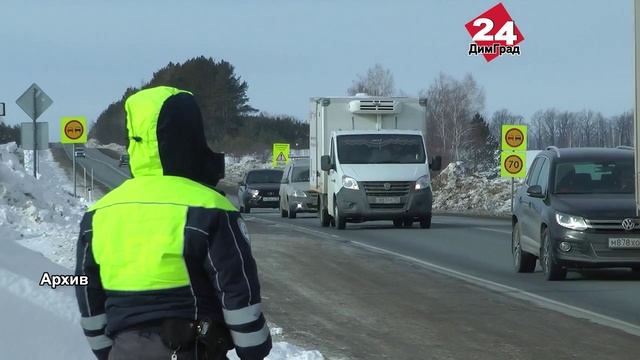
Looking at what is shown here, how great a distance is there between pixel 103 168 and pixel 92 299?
85324 mm

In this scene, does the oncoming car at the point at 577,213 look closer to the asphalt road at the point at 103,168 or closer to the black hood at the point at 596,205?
the black hood at the point at 596,205

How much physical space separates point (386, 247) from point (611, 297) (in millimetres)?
8046

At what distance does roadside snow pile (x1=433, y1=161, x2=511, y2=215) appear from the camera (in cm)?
4138

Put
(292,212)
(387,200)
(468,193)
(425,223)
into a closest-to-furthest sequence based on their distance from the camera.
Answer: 1. (387,200)
2. (425,223)
3. (292,212)
4. (468,193)

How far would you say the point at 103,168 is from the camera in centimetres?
8756

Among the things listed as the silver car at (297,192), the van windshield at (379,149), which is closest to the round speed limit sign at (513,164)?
the silver car at (297,192)

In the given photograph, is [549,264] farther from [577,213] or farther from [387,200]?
[387,200]

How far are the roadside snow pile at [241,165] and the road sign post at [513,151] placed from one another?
164 feet

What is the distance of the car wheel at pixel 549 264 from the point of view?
14.3 metres

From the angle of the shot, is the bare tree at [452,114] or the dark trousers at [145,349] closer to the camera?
the dark trousers at [145,349]

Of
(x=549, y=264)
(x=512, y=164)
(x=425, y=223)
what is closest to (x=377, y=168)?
(x=425, y=223)

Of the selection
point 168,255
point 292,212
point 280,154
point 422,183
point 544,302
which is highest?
point 168,255

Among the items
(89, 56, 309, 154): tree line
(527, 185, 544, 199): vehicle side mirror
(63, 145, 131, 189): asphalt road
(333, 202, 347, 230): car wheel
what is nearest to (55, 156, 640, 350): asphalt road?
(333, 202, 347, 230): car wheel

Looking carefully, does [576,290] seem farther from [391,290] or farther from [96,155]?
[96,155]
